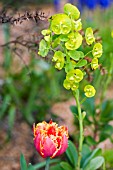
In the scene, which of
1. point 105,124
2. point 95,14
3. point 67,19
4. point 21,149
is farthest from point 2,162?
point 95,14

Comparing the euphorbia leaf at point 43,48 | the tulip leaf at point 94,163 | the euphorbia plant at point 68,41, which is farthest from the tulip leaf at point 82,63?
the tulip leaf at point 94,163

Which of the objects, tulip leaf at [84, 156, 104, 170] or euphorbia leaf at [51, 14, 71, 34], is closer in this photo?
euphorbia leaf at [51, 14, 71, 34]

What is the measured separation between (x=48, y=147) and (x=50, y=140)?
0.08ft

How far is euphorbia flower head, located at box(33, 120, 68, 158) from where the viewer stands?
172cm

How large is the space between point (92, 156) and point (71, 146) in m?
0.10

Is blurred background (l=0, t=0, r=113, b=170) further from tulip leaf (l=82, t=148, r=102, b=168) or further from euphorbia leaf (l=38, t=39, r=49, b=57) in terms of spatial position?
euphorbia leaf (l=38, t=39, r=49, b=57)

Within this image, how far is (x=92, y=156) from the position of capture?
2150 millimetres

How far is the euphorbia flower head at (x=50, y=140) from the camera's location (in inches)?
Result: 67.7

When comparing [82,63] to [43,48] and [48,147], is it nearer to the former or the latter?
[43,48]

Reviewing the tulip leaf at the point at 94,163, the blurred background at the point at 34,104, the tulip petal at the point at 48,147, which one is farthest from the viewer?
the blurred background at the point at 34,104

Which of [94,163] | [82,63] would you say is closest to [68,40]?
[82,63]

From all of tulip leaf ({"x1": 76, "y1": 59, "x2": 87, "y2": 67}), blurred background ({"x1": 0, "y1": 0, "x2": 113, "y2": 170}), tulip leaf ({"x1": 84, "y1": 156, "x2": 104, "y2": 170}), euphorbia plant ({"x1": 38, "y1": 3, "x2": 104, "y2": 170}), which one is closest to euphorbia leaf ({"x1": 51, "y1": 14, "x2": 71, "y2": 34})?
euphorbia plant ({"x1": 38, "y1": 3, "x2": 104, "y2": 170})

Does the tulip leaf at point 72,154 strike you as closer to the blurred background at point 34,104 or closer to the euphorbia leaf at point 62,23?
the blurred background at point 34,104

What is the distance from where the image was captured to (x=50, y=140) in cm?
172
